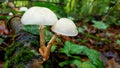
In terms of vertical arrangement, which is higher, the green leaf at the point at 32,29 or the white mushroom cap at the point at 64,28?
the white mushroom cap at the point at 64,28

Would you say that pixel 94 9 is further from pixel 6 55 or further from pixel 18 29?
pixel 6 55

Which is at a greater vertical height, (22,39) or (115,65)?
(22,39)

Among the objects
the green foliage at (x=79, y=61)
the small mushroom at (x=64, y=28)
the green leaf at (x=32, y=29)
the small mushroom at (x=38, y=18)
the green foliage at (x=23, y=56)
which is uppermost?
the small mushroom at (x=38, y=18)

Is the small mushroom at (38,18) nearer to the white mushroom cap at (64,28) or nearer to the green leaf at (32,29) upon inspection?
the white mushroom cap at (64,28)

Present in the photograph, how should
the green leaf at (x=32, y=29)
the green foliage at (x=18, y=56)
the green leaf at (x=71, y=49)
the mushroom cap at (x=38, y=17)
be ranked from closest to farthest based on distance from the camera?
the mushroom cap at (x=38, y=17)
the green foliage at (x=18, y=56)
the green leaf at (x=71, y=49)
the green leaf at (x=32, y=29)

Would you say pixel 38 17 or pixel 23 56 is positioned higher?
pixel 38 17

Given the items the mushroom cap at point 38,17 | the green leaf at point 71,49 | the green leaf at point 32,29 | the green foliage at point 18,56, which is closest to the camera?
the mushroom cap at point 38,17

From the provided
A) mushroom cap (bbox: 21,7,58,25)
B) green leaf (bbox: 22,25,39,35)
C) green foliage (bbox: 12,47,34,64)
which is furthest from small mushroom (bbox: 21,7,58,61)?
green leaf (bbox: 22,25,39,35)

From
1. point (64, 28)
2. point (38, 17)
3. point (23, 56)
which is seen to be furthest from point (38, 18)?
point (23, 56)

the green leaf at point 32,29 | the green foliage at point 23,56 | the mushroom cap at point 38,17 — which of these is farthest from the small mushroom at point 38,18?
the green leaf at point 32,29

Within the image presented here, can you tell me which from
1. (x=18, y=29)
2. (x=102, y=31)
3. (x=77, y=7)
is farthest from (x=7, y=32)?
(x=77, y=7)

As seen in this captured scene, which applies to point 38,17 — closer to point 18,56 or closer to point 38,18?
point 38,18
